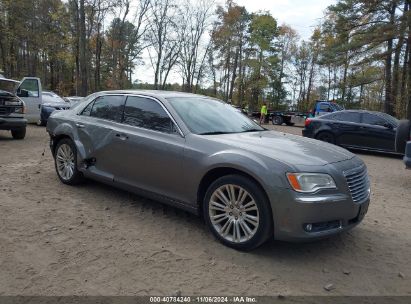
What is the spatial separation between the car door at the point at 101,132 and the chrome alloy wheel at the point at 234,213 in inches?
68.2

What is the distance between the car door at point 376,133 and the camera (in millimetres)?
12164

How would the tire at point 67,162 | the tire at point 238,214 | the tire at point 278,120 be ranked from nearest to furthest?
the tire at point 238,214
the tire at point 67,162
the tire at point 278,120

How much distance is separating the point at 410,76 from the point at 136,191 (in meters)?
24.7

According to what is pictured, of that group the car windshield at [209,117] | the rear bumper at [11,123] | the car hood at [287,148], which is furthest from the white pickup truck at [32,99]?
the car hood at [287,148]

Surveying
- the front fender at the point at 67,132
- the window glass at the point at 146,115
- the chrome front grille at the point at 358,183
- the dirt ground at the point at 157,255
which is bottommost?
the dirt ground at the point at 157,255

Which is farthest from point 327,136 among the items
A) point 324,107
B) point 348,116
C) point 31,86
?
point 324,107

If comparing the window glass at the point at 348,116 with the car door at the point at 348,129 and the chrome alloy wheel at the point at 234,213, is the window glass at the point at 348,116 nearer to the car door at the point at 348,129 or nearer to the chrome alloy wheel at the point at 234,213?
the car door at the point at 348,129

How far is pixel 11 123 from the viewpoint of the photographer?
11.1m

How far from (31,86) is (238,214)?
43.5 feet

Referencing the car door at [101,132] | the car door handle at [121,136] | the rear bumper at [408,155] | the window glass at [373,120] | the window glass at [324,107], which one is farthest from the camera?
the window glass at [324,107]

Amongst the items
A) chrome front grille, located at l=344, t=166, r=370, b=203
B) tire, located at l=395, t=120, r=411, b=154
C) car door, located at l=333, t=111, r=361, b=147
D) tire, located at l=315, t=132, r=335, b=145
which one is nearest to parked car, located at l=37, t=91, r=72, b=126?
tire, located at l=315, t=132, r=335, b=145

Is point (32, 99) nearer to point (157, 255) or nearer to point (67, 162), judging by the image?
point (67, 162)

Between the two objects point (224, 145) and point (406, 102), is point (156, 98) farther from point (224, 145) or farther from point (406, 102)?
point (406, 102)

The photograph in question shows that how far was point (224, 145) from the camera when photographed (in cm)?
417
